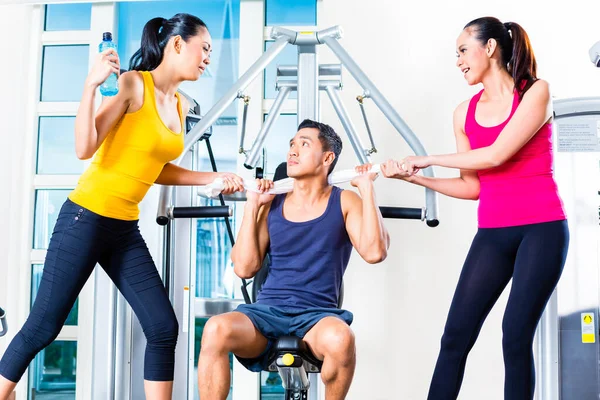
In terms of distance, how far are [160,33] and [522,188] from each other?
4.22ft

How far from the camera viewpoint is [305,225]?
2.12 metres

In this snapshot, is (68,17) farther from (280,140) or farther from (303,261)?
(303,261)

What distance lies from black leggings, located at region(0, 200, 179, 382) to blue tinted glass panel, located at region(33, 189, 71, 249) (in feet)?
5.33

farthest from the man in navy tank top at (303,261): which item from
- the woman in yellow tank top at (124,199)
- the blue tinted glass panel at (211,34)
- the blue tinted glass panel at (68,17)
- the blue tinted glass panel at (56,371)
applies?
the blue tinted glass panel at (68,17)

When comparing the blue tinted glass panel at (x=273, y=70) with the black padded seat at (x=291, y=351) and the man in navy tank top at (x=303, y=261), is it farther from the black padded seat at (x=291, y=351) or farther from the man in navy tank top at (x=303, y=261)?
the black padded seat at (x=291, y=351)

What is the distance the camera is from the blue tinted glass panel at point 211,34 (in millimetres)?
3373

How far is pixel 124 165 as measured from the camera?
76.7 inches

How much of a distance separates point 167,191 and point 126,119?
308mm

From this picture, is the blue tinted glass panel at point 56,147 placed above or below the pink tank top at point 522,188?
above

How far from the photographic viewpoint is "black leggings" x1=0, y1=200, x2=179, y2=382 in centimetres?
186

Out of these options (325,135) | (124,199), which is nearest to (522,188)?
(325,135)

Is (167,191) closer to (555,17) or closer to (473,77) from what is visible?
(473,77)

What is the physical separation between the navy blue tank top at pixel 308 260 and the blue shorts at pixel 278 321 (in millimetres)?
59

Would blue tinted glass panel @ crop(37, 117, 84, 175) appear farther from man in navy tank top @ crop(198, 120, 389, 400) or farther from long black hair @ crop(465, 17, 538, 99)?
long black hair @ crop(465, 17, 538, 99)
